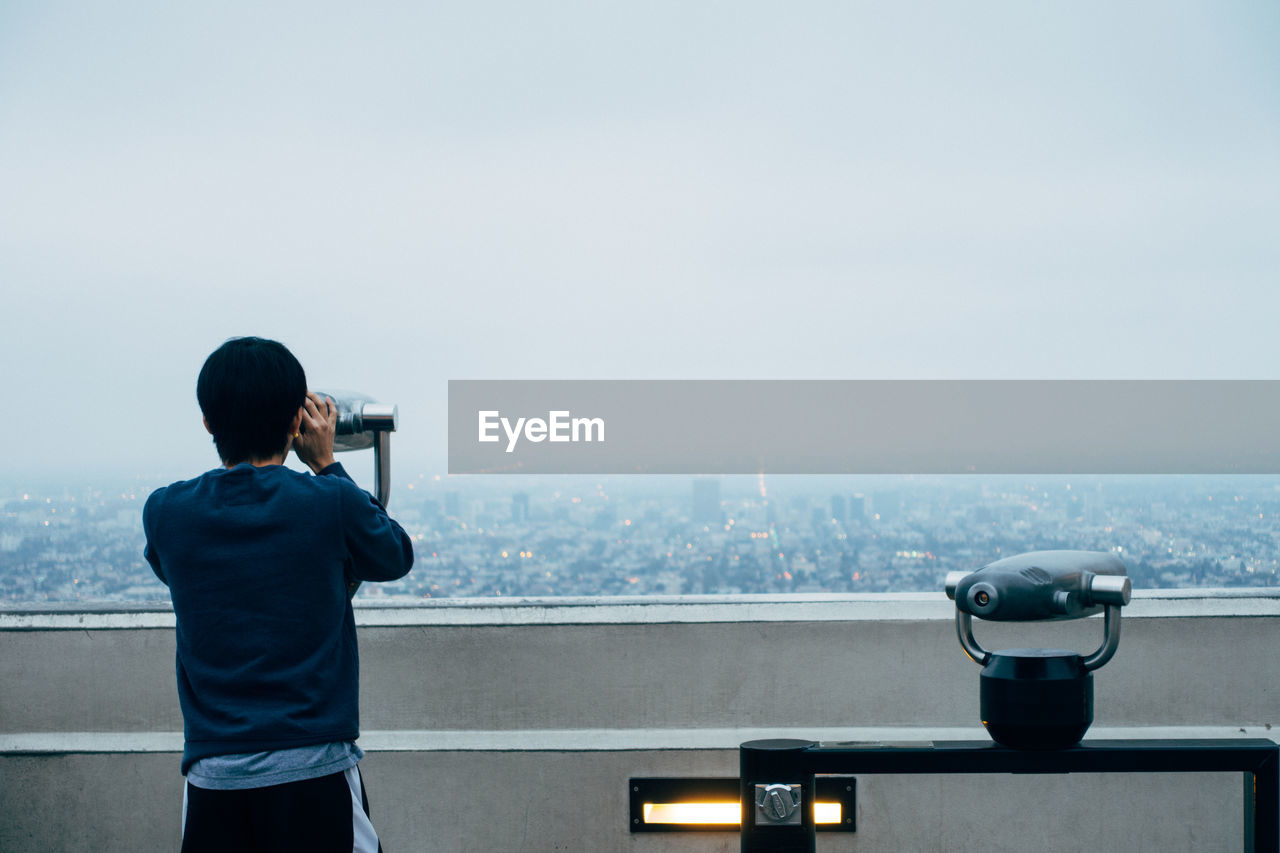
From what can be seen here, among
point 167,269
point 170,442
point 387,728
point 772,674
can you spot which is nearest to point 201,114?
point 167,269

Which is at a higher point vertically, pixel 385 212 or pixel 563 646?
pixel 385 212

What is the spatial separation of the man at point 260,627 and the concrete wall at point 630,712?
0.87m

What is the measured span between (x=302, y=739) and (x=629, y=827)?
1091 millimetres

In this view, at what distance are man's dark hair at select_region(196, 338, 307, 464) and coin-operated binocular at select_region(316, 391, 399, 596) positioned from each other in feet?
0.79

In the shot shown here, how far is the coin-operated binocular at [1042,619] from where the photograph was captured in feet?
4.48

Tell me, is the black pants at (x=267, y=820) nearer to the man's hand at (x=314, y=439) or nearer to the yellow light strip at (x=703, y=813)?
the man's hand at (x=314, y=439)

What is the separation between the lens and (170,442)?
7.72 ft

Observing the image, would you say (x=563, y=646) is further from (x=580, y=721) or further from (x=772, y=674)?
(x=772, y=674)

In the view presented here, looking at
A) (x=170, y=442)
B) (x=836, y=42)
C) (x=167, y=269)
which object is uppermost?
(x=836, y=42)

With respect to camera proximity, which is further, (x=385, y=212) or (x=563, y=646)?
(x=385, y=212)

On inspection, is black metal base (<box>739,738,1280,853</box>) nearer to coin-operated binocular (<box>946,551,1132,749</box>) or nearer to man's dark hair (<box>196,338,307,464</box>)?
coin-operated binocular (<box>946,551,1132,749</box>)

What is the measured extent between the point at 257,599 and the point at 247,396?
27cm

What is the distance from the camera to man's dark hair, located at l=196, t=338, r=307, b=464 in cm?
129
